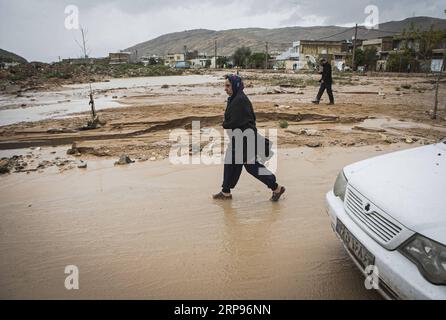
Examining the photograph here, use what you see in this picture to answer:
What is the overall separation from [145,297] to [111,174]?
126 inches

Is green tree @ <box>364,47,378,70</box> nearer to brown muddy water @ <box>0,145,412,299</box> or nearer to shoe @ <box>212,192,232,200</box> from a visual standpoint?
brown muddy water @ <box>0,145,412,299</box>

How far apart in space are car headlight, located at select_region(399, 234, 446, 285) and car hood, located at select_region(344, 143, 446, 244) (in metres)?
0.04

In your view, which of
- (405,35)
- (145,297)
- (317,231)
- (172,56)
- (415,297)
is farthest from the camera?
(172,56)

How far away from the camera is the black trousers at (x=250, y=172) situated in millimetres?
3947

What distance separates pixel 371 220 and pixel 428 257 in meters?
0.46

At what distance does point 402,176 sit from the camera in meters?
2.35

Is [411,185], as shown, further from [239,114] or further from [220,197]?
[220,197]

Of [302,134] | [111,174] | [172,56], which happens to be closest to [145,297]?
[111,174]

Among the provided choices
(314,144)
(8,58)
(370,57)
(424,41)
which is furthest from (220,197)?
(8,58)

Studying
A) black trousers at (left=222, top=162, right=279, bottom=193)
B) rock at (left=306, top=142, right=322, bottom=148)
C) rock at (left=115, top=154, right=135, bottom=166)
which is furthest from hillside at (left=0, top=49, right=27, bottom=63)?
black trousers at (left=222, top=162, right=279, bottom=193)

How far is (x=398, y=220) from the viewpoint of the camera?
1.98 meters

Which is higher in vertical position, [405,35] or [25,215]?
[405,35]
